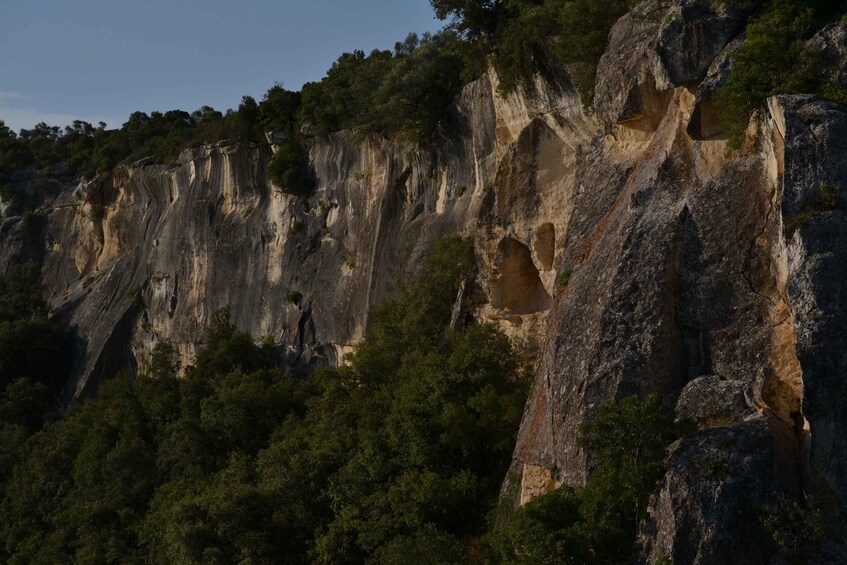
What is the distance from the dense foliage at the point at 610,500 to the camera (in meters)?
10.6

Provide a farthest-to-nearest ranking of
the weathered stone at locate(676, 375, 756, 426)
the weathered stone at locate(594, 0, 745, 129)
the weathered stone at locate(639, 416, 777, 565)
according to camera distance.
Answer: the weathered stone at locate(594, 0, 745, 129) → the weathered stone at locate(676, 375, 756, 426) → the weathered stone at locate(639, 416, 777, 565)

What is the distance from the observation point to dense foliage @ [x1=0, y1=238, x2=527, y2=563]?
1606cm

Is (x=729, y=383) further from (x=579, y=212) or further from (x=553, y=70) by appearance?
(x=553, y=70)

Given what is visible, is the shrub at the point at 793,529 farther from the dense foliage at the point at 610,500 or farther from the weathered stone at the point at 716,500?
the dense foliage at the point at 610,500

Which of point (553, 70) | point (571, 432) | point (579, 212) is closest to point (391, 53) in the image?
point (553, 70)

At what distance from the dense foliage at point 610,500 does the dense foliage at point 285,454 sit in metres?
3.10

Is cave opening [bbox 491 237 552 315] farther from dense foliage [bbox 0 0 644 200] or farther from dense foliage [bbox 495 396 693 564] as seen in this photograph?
dense foliage [bbox 495 396 693 564]

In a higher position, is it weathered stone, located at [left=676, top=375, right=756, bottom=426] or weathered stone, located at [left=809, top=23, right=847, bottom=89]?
weathered stone, located at [left=809, top=23, right=847, bottom=89]

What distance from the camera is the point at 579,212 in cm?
1495

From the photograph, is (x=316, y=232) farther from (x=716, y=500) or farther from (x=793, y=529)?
(x=793, y=529)

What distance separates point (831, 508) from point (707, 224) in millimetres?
3944

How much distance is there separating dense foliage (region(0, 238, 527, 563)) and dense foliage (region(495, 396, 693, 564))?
310 centimetres

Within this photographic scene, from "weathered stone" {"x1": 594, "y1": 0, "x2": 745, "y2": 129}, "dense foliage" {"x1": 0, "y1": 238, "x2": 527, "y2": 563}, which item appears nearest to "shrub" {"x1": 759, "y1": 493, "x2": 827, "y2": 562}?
"dense foliage" {"x1": 0, "y1": 238, "x2": 527, "y2": 563}

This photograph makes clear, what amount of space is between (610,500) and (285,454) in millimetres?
10678
